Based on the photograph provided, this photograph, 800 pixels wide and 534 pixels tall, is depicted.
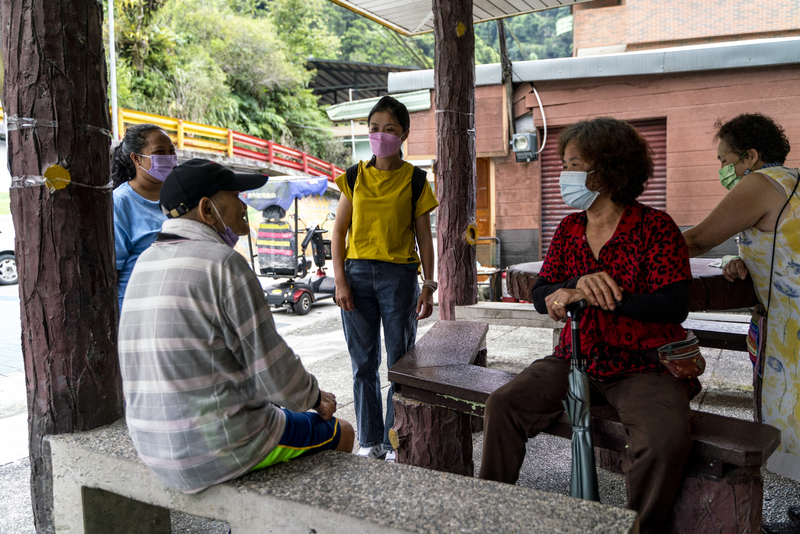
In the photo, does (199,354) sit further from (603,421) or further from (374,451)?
(374,451)

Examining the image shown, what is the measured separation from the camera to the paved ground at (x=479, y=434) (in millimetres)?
2750

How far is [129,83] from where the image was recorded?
2228cm

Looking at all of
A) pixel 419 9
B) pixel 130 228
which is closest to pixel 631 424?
pixel 130 228

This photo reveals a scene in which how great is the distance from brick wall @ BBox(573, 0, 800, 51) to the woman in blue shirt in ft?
41.0

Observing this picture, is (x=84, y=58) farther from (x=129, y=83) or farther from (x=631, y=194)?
(x=129, y=83)

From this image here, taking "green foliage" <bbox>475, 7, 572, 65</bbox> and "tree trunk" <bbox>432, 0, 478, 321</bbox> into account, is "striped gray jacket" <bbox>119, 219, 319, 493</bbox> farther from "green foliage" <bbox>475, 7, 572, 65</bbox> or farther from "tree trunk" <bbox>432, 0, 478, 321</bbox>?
"green foliage" <bbox>475, 7, 572, 65</bbox>

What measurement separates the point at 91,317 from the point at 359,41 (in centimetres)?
4666

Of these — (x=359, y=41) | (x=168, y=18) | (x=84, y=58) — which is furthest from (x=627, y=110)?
(x=359, y=41)

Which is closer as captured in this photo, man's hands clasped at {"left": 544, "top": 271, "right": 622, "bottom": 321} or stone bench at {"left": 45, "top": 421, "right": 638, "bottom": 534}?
stone bench at {"left": 45, "top": 421, "right": 638, "bottom": 534}

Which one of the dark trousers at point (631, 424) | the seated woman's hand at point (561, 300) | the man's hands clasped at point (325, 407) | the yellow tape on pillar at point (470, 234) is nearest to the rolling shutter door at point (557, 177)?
the yellow tape on pillar at point (470, 234)

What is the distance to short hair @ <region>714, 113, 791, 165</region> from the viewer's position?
2.68 m

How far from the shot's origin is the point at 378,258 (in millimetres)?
2979

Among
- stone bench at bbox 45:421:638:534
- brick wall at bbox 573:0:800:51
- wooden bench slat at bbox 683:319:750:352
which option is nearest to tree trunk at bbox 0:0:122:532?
stone bench at bbox 45:421:638:534

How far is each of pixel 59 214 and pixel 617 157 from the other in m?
2.21
